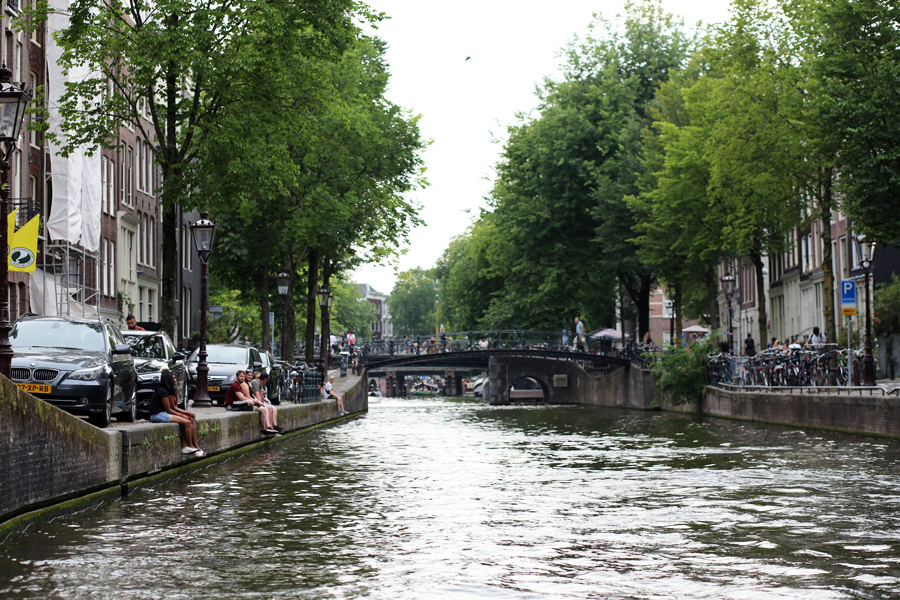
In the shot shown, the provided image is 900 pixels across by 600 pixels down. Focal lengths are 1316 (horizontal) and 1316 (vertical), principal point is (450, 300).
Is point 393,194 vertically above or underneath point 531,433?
above

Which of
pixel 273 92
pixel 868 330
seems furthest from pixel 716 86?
pixel 273 92

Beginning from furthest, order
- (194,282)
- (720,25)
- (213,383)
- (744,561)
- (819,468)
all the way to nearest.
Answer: (194,282) → (720,25) → (213,383) → (819,468) → (744,561)

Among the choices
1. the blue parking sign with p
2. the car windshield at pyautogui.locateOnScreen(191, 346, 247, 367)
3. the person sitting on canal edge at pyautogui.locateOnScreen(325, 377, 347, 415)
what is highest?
the blue parking sign with p

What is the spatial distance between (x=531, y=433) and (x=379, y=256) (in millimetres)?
17300

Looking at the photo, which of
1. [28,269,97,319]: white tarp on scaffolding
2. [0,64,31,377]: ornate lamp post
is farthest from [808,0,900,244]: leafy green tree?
[28,269,97,319]: white tarp on scaffolding

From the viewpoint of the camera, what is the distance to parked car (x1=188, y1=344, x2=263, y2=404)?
97.8 ft

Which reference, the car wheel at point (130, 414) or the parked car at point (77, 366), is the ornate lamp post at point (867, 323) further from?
the parked car at point (77, 366)

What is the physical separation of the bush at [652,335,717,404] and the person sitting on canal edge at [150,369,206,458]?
26056mm

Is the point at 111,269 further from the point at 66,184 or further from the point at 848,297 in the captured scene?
the point at 848,297

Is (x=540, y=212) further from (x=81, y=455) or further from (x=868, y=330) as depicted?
(x=81, y=455)

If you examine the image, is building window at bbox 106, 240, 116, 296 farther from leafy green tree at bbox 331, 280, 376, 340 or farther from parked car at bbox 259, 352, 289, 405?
leafy green tree at bbox 331, 280, 376, 340

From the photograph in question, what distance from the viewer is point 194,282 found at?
209ft

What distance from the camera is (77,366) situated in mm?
16703

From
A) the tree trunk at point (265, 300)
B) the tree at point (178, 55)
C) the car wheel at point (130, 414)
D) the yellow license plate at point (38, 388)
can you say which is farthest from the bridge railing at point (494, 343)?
the yellow license plate at point (38, 388)
